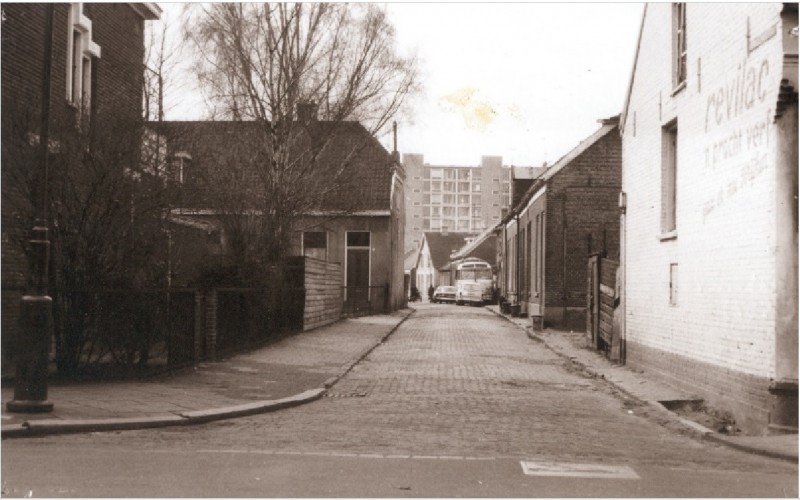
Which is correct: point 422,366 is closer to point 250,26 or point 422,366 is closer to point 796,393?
point 796,393

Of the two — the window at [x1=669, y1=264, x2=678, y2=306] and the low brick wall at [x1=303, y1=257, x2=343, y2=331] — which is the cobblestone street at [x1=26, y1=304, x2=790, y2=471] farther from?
the low brick wall at [x1=303, y1=257, x2=343, y2=331]

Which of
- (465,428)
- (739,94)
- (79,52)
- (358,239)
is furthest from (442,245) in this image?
(465,428)

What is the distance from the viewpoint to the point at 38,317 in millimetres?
9281

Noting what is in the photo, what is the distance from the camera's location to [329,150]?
2688 cm

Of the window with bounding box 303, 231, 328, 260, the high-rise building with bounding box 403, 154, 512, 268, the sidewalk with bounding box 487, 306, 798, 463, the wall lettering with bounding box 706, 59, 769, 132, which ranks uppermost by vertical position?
the high-rise building with bounding box 403, 154, 512, 268

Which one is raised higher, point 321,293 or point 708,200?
point 708,200

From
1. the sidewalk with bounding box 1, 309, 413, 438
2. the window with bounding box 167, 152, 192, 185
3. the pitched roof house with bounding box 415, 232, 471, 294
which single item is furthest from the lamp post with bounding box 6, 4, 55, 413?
the pitched roof house with bounding box 415, 232, 471, 294

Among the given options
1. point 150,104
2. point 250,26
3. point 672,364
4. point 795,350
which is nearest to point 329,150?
point 250,26

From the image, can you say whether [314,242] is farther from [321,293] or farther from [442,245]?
[442,245]

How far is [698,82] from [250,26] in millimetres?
14139

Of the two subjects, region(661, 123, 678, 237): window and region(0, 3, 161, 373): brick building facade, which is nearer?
region(0, 3, 161, 373): brick building facade

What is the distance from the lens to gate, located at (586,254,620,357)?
61.2ft

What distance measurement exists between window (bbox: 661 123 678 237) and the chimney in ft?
38.7

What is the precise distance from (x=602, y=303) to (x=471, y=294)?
4403cm
